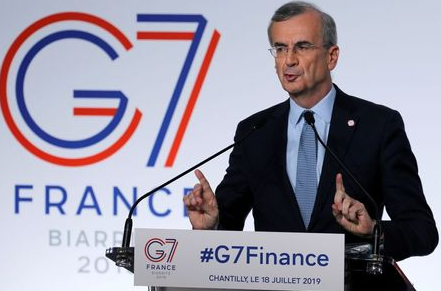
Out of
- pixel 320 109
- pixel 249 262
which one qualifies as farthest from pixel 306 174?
pixel 249 262

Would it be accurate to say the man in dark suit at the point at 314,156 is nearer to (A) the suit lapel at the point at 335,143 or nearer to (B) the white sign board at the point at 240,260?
(A) the suit lapel at the point at 335,143

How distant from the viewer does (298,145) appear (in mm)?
2535

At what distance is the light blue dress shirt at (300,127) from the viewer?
2510 millimetres

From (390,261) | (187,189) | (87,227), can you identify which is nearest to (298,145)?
(390,261)

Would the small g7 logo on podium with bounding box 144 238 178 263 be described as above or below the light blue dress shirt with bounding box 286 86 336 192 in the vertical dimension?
below

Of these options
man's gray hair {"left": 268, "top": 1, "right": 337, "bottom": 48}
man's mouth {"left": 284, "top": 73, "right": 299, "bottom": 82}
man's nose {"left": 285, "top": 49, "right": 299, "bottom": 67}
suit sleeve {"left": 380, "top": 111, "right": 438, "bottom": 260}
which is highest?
man's gray hair {"left": 268, "top": 1, "right": 337, "bottom": 48}

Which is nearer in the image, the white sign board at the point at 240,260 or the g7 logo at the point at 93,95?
the white sign board at the point at 240,260

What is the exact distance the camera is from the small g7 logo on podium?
1928mm

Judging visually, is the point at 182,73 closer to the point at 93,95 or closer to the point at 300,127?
the point at 93,95

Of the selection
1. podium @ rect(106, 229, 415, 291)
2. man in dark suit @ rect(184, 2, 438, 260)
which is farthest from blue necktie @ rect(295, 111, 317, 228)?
podium @ rect(106, 229, 415, 291)

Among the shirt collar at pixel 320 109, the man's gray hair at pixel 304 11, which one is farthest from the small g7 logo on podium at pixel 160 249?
the man's gray hair at pixel 304 11

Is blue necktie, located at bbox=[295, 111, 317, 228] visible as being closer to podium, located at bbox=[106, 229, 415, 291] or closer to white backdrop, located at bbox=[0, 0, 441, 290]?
podium, located at bbox=[106, 229, 415, 291]

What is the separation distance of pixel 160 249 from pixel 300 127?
0.78m

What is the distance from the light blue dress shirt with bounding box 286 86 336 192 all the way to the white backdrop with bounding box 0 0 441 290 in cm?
128
